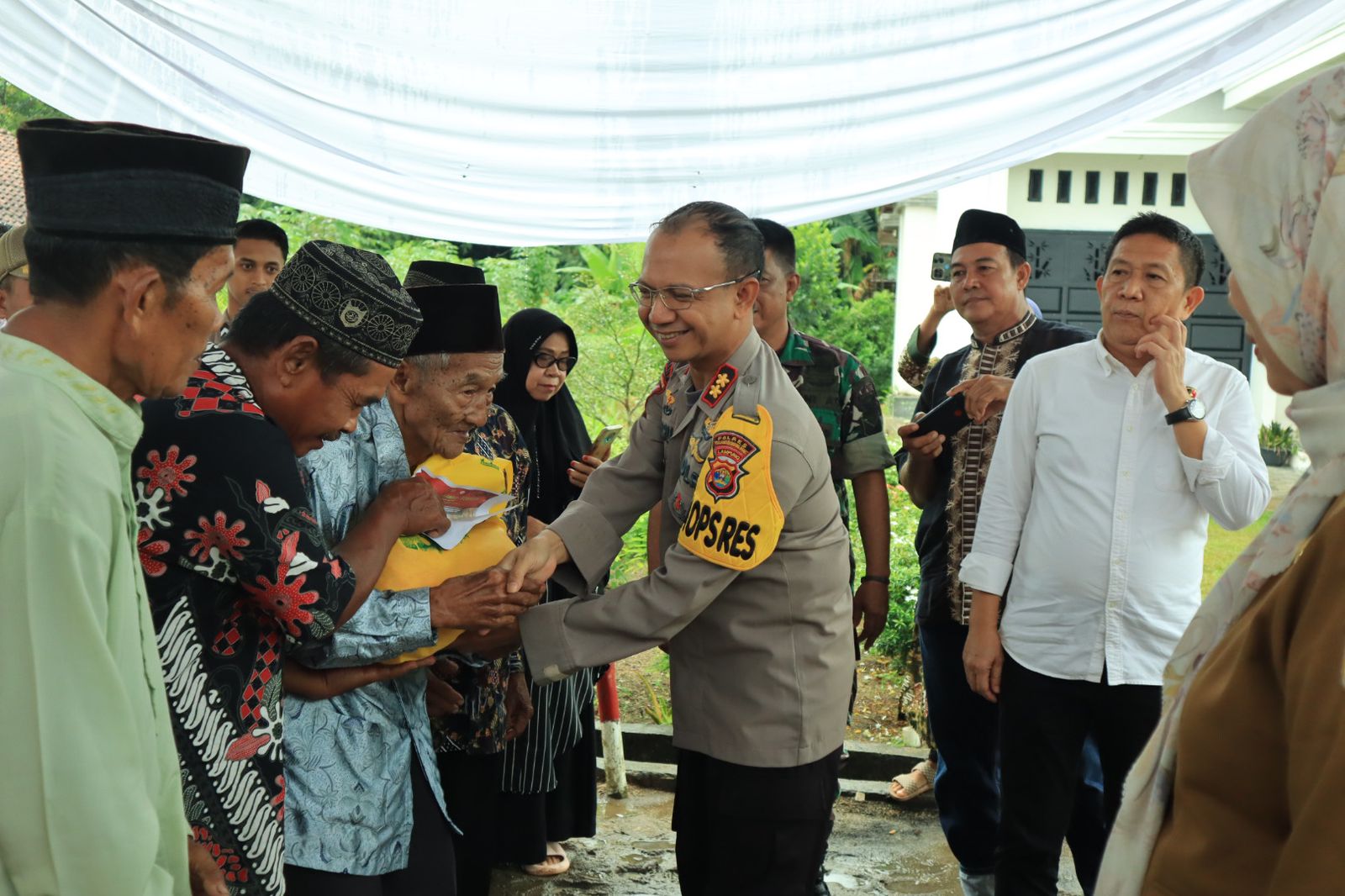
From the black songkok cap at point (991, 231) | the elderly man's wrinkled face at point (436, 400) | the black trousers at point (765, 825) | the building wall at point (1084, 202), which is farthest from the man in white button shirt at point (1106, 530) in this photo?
the building wall at point (1084, 202)

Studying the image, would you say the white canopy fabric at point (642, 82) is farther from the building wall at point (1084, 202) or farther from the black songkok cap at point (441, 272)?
→ the building wall at point (1084, 202)

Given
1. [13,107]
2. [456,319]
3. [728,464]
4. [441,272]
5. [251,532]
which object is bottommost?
[251,532]

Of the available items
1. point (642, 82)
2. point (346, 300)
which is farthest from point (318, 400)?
point (642, 82)

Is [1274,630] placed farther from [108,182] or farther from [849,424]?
[849,424]

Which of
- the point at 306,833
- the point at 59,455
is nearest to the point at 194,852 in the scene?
the point at 306,833

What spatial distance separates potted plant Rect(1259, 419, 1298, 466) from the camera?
14445 millimetres

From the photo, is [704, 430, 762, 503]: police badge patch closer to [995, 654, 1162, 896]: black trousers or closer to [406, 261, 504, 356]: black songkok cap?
[406, 261, 504, 356]: black songkok cap

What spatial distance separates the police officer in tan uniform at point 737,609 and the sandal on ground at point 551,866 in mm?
1826

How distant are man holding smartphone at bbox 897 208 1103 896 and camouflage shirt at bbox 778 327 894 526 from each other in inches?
5.5

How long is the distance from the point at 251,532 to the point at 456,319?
1042mm

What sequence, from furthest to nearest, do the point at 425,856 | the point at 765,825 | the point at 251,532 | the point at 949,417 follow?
1. the point at 949,417
2. the point at 765,825
3. the point at 425,856
4. the point at 251,532

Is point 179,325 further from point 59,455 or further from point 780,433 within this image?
point 780,433

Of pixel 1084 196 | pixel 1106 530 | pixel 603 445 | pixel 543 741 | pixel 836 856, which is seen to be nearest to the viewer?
pixel 1106 530

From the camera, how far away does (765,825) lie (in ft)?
8.75
